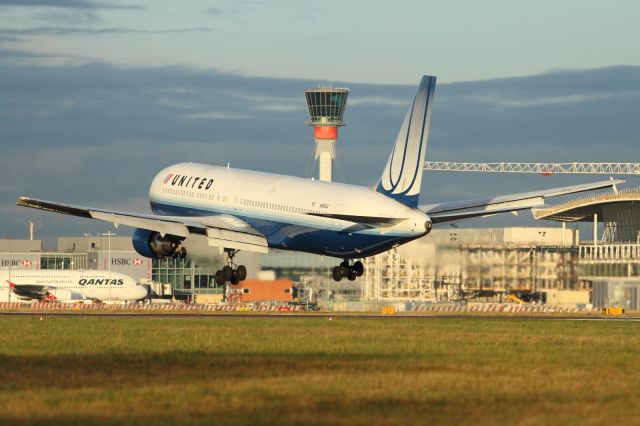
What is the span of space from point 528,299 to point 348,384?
3431 inches

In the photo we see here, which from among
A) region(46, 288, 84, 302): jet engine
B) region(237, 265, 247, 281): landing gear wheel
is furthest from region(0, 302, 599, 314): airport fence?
region(237, 265, 247, 281): landing gear wheel

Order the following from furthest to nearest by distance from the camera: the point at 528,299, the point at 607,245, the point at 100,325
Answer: the point at 607,245 < the point at 528,299 < the point at 100,325

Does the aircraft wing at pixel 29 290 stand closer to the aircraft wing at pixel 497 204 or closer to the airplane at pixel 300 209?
the airplane at pixel 300 209

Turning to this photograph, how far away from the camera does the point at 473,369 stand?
140ft

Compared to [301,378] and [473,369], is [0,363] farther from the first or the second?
[473,369]

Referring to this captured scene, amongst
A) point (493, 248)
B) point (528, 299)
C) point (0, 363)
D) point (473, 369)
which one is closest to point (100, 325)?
point (0, 363)

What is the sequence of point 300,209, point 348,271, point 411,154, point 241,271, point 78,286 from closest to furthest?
point 411,154
point 300,209
point 348,271
point 241,271
point 78,286

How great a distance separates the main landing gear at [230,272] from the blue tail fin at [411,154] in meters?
13.7

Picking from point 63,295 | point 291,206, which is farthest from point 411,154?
point 63,295

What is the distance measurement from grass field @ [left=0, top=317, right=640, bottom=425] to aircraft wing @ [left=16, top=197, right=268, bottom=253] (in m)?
13.4

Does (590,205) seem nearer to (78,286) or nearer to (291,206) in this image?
(78,286)

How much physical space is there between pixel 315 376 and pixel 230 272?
143ft

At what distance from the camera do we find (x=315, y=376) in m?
39.3

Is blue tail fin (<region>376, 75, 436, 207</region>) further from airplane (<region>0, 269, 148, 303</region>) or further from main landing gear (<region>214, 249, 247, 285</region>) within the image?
airplane (<region>0, 269, 148, 303</region>)
